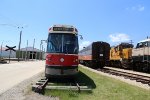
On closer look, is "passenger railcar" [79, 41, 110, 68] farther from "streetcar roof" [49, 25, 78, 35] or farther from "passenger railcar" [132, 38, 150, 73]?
"streetcar roof" [49, 25, 78, 35]

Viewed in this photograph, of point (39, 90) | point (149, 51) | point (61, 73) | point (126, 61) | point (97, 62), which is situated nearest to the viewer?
point (39, 90)

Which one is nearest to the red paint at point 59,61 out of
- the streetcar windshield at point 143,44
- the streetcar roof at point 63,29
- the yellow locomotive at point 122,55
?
the streetcar roof at point 63,29

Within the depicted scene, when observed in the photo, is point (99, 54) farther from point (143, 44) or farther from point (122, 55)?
point (143, 44)

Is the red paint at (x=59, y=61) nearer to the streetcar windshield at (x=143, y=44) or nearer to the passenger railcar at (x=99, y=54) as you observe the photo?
the streetcar windshield at (x=143, y=44)

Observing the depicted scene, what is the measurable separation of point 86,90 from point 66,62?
13.5ft

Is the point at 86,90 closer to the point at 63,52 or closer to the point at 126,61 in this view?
the point at 63,52

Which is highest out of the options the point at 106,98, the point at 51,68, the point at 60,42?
the point at 60,42

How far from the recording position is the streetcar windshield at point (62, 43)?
61.5ft

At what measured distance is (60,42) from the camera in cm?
1888

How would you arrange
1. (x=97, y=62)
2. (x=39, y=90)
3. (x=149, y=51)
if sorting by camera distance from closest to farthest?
(x=39, y=90), (x=149, y=51), (x=97, y=62)

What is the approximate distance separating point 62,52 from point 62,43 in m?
0.55

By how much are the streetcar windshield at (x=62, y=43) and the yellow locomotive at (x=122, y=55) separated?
19.0 m

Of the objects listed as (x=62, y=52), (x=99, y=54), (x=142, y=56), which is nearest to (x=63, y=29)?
(x=62, y=52)

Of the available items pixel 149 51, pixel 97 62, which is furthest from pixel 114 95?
pixel 97 62
